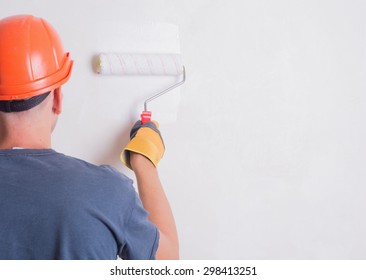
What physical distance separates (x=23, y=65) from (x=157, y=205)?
0.44 metres

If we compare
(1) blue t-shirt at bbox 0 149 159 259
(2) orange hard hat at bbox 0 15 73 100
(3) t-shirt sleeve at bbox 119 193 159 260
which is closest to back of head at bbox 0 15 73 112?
(2) orange hard hat at bbox 0 15 73 100

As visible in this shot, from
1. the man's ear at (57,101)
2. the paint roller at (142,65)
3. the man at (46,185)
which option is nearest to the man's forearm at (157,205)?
the man at (46,185)

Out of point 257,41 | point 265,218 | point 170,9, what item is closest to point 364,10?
point 257,41

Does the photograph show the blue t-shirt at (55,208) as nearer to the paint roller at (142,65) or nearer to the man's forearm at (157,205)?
the man's forearm at (157,205)

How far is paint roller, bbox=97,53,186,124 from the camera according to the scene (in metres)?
1.09

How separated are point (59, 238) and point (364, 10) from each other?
1.11m

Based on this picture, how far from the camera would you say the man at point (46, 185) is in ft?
2.21

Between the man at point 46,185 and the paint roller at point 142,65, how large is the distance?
9.3 inches

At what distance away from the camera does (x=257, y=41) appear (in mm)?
1204

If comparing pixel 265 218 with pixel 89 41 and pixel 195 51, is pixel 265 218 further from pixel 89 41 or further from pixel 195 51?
pixel 89 41

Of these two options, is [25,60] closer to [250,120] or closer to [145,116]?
[145,116]

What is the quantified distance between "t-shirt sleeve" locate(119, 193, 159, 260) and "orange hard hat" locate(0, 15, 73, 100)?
Answer: 0.29 meters

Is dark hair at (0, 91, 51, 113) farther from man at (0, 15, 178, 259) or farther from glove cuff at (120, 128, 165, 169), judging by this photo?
glove cuff at (120, 128, 165, 169)
